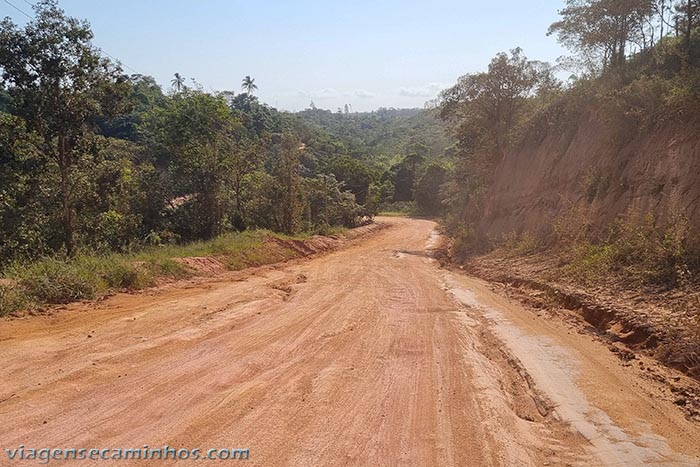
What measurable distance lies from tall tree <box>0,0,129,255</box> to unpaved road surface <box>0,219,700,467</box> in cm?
704

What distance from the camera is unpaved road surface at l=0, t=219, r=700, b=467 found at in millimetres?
4457

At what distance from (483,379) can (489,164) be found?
967 inches

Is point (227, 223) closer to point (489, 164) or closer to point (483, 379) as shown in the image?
point (489, 164)

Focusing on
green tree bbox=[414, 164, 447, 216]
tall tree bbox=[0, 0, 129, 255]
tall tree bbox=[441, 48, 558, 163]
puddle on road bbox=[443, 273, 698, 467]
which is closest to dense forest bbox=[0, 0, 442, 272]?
tall tree bbox=[0, 0, 129, 255]

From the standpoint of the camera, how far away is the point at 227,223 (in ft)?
80.2

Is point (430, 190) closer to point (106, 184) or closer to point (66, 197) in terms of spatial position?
point (106, 184)

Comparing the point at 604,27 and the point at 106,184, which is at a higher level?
the point at 604,27

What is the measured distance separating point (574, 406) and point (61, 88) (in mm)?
14984

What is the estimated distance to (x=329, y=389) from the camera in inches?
226

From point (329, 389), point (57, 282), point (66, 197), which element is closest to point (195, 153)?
point (66, 197)

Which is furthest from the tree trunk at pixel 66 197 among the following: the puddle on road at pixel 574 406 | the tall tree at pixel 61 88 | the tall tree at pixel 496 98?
the tall tree at pixel 496 98

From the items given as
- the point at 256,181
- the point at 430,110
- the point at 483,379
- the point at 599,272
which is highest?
the point at 430,110

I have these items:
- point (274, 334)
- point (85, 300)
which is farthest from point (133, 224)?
point (274, 334)

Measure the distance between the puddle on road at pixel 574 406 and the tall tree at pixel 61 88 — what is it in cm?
1257
